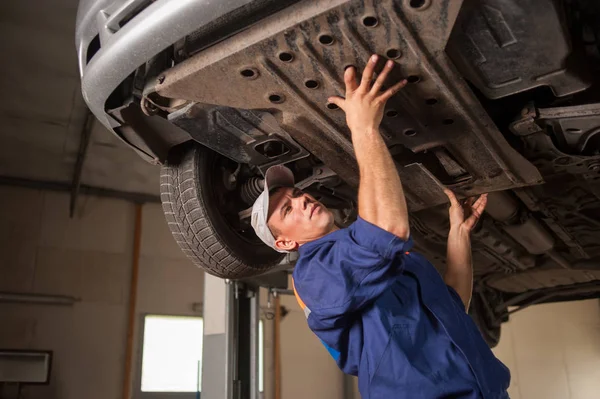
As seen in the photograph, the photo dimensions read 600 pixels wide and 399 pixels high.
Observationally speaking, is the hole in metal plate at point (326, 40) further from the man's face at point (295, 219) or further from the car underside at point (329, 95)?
the man's face at point (295, 219)

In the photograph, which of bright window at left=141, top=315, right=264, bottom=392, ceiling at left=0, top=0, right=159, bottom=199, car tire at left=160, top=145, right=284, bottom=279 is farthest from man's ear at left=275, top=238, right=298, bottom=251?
bright window at left=141, top=315, right=264, bottom=392

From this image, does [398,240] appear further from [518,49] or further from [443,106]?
[518,49]

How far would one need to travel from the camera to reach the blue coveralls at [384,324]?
1196 millimetres

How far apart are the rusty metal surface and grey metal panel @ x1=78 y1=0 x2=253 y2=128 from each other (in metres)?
0.49

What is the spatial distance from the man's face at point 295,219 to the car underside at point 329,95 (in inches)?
6.6

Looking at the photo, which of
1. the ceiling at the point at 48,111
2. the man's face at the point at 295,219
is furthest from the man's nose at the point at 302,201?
the ceiling at the point at 48,111

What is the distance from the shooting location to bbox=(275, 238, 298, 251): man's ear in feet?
5.19

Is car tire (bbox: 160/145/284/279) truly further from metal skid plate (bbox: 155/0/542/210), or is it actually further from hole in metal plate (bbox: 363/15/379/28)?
hole in metal plate (bbox: 363/15/379/28)

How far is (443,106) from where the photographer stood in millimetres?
1354

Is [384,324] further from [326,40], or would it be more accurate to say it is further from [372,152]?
[326,40]

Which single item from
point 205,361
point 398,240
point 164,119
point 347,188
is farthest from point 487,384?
point 205,361

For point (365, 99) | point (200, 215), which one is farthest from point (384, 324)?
point (200, 215)

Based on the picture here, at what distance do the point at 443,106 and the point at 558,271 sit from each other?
204 centimetres

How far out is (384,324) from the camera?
1.26 meters
